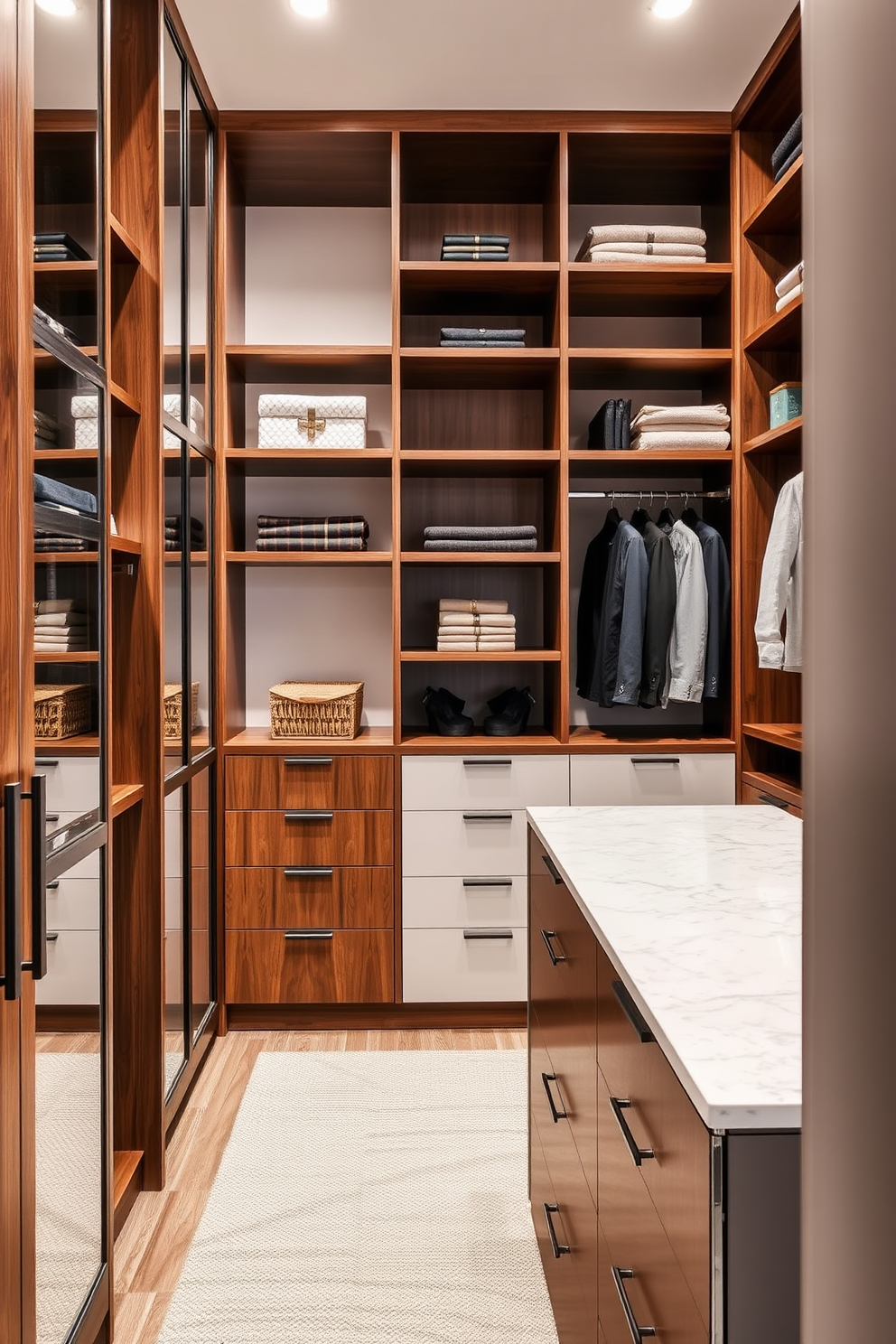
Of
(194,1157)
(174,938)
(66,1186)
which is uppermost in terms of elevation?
(174,938)

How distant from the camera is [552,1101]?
5.68 feet

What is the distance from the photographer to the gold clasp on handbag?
133 inches

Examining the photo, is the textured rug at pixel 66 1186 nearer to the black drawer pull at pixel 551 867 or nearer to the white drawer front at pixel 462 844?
the black drawer pull at pixel 551 867

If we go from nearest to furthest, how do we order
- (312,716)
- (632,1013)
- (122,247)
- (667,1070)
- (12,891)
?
(667,1070), (632,1013), (12,891), (122,247), (312,716)

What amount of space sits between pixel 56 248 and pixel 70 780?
86cm

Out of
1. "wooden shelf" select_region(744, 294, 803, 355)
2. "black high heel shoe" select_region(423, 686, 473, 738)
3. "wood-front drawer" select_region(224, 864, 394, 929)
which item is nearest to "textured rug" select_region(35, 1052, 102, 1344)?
"wood-front drawer" select_region(224, 864, 394, 929)

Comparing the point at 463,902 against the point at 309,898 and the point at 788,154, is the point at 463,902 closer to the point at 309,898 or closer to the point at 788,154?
the point at 309,898

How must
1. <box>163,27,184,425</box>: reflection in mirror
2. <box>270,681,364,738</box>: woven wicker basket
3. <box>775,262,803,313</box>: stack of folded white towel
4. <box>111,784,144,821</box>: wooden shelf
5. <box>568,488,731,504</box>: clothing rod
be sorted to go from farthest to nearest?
<box>568,488,731,504</box>: clothing rod
<box>270,681,364,738</box>: woven wicker basket
<box>775,262,803,313</box>: stack of folded white towel
<box>163,27,184,425</box>: reflection in mirror
<box>111,784,144,821</box>: wooden shelf

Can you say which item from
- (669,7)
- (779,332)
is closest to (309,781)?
(779,332)

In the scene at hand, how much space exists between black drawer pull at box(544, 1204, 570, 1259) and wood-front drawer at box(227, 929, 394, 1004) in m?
1.46

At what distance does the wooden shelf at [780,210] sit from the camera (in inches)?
112

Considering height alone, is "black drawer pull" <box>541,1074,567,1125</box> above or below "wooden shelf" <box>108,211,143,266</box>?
below

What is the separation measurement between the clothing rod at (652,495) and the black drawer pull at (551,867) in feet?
6.30

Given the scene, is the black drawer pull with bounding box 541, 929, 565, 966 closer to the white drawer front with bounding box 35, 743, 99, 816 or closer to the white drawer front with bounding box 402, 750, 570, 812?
the white drawer front with bounding box 35, 743, 99, 816
